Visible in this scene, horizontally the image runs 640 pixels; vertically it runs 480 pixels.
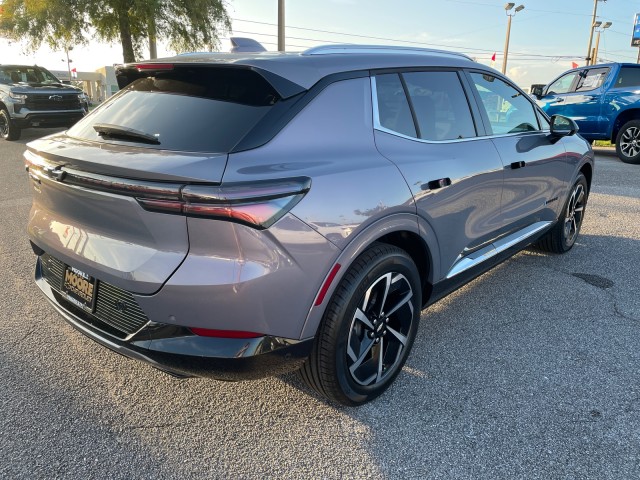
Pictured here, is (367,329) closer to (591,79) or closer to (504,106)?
(504,106)

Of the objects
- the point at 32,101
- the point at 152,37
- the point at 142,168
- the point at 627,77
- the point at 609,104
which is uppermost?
the point at 152,37

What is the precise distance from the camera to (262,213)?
1.91 metres

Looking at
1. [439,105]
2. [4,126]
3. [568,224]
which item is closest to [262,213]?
[439,105]

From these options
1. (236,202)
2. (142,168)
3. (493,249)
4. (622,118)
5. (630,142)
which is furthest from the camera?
(622,118)

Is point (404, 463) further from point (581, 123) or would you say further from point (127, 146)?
point (581, 123)

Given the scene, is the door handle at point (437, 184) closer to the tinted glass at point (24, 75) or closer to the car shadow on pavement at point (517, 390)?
the car shadow on pavement at point (517, 390)

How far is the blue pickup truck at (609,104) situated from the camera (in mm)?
10531

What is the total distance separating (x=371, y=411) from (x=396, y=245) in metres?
0.86

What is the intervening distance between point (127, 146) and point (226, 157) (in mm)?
562

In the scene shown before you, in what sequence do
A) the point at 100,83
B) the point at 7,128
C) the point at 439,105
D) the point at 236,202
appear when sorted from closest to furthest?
the point at 236,202 < the point at 439,105 < the point at 7,128 < the point at 100,83

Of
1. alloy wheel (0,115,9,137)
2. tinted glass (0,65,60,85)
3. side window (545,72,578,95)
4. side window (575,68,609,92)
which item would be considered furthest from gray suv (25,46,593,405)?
tinted glass (0,65,60,85)

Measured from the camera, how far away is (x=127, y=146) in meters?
2.24

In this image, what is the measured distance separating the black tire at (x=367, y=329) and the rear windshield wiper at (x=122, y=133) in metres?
1.06

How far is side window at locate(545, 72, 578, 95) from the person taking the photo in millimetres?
11719
